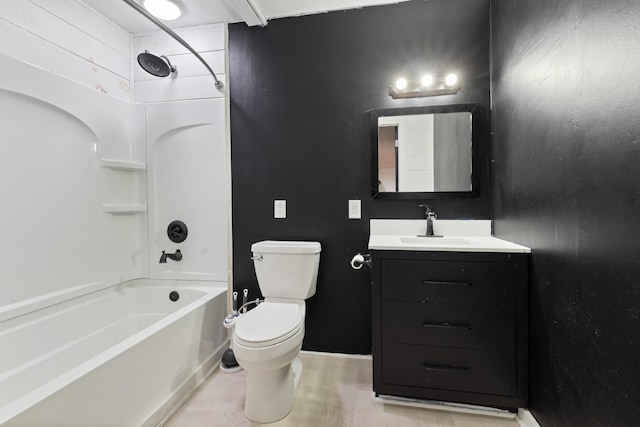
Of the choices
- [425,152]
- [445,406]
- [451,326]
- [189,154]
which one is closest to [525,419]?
[445,406]

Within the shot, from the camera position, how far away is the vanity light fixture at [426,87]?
5.92ft

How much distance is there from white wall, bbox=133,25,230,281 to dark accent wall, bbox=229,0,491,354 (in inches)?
6.8

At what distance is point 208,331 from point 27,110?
162cm

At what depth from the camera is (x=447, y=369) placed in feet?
4.77

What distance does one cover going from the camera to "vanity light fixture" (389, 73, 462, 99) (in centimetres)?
181

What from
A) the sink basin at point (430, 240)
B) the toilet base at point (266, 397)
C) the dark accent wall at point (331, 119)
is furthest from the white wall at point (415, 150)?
the toilet base at point (266, 397)

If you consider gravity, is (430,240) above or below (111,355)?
above

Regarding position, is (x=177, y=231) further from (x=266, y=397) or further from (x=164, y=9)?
(x=164, y=9)

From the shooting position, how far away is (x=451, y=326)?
144 cm

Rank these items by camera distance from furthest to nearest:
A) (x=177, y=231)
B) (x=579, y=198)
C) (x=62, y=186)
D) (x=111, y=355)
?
(x=177, y=231) → (x=62, y=186) → (x=111, y=355) → (x=579, y=198)

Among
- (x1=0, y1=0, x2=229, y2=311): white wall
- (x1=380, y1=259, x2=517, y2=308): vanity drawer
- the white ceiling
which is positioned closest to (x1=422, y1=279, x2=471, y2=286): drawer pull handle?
(x1=380, y1=259, x2=517, y2=308): vanity drawer

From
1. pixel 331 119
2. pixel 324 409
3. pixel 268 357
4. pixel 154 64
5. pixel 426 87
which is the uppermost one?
pixel 154 64

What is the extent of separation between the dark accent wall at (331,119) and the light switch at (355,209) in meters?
0.04

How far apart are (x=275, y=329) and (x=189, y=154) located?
156 cm
